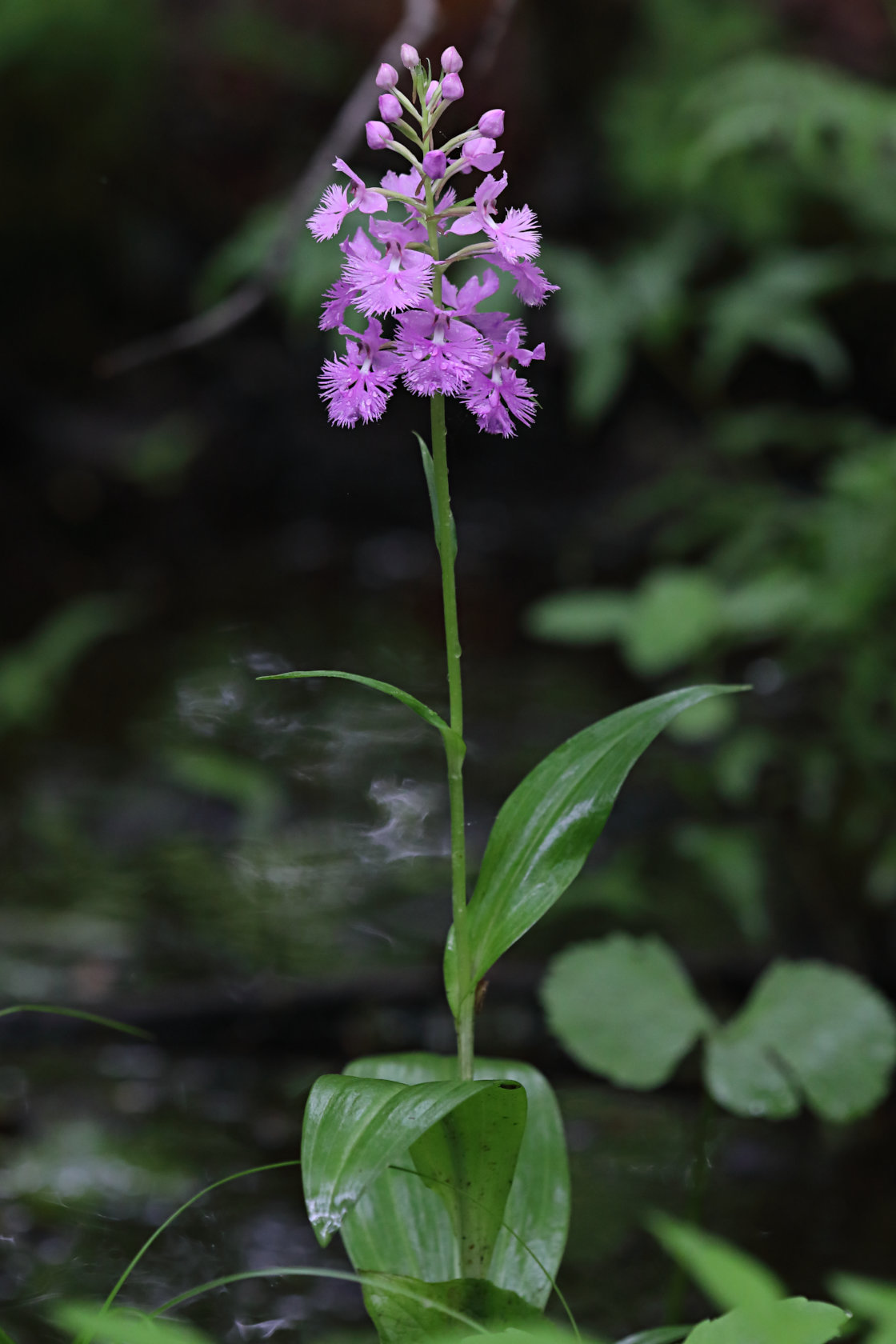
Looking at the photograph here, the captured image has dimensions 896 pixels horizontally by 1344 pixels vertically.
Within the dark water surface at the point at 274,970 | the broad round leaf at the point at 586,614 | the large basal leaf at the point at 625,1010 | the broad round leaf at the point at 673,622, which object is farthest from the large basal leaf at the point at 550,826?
the broad round leaf at the point at 586,614

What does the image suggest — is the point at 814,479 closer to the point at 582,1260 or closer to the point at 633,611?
the point at 633,611

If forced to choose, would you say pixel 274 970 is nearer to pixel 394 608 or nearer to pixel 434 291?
pixel 434 291

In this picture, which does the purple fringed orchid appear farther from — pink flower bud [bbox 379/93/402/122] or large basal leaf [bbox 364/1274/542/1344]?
large basal leaf [bbox 364/1274/542/1344]

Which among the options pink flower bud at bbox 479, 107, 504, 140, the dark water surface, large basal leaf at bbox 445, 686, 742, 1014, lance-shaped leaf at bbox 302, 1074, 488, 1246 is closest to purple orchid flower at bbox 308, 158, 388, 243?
pink flower bud at bbox 479, 107, 504, 140

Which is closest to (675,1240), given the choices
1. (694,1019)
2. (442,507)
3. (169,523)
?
(442,507)

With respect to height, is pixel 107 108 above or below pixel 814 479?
above

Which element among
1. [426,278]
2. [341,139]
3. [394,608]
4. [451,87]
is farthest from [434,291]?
[394,608]
